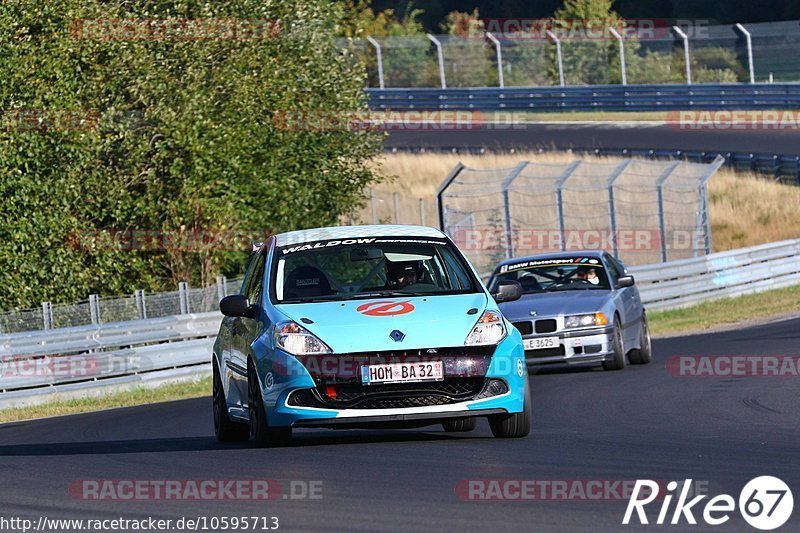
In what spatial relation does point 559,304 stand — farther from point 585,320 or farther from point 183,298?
point 183,298

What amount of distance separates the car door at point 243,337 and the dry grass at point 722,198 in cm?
2364

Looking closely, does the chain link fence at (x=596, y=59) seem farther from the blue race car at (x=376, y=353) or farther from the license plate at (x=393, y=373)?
the license plate at (x=393, y=373)

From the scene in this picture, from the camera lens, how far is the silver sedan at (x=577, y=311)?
18188 millimetres

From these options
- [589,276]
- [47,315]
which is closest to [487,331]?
[589,276]

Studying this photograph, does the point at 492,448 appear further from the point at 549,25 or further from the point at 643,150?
the point at 549,25

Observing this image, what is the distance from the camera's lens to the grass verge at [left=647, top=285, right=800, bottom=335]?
2648 centimetres

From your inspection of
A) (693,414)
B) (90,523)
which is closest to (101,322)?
(693,414)

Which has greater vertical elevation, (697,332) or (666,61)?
(666,61)

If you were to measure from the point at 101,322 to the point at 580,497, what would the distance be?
14.6 m

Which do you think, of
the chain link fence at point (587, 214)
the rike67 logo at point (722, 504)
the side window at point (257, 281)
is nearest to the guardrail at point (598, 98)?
the chain link fence at point (587, 214)

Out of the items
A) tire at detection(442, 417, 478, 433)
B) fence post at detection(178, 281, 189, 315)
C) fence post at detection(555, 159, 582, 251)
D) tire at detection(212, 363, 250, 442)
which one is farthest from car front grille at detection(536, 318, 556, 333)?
fence post at detection(555, 159, 582, 251)

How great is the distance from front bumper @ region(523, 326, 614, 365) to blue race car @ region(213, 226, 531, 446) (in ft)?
22.4

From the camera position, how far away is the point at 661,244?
30891 mm

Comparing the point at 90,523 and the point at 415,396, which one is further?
the point at 415,396
